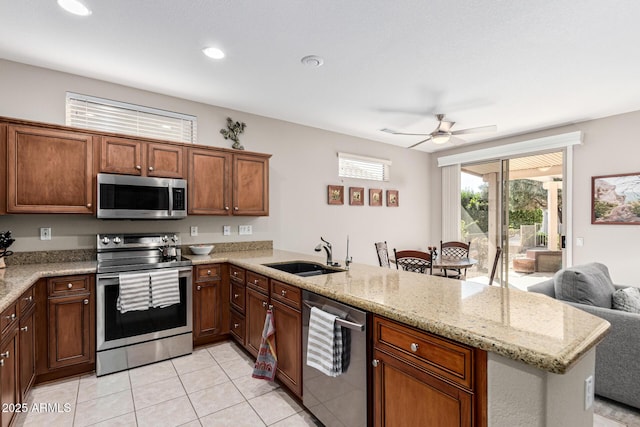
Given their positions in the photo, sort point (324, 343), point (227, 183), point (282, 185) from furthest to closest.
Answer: point (282, 185)
point (227, 183)
point (324, 343)

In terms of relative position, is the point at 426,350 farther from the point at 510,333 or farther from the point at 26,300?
the point at 26,300

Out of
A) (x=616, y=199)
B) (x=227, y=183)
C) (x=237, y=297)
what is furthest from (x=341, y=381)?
(x=616, y=199)

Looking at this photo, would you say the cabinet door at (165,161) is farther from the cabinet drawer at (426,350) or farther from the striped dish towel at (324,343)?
the cabinet drawer at (426,350)

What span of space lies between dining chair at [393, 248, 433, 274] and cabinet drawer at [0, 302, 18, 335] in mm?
3257

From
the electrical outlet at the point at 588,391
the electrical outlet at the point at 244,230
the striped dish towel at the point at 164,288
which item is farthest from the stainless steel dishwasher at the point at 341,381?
the electrical outlet at the point at 244,230

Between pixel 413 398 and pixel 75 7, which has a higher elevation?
pixel 75 7

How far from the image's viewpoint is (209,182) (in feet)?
11.6

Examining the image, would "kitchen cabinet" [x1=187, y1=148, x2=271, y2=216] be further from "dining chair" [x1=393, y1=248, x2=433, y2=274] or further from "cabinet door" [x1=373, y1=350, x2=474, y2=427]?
"cabinet door" [x1=373, y1=350, x2=474, y2=427]

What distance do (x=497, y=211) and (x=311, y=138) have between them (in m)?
3.36

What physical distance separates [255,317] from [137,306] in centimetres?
100

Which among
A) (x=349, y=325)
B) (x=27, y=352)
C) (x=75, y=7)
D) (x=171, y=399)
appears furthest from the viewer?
(x=171, y=399)

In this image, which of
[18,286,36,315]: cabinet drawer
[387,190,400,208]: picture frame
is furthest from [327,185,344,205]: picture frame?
[18,286,36,315]: cabinet drawer

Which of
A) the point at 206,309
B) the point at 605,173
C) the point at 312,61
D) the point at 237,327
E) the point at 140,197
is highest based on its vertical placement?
the point at 312,61

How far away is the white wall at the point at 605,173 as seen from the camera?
3.95 m
